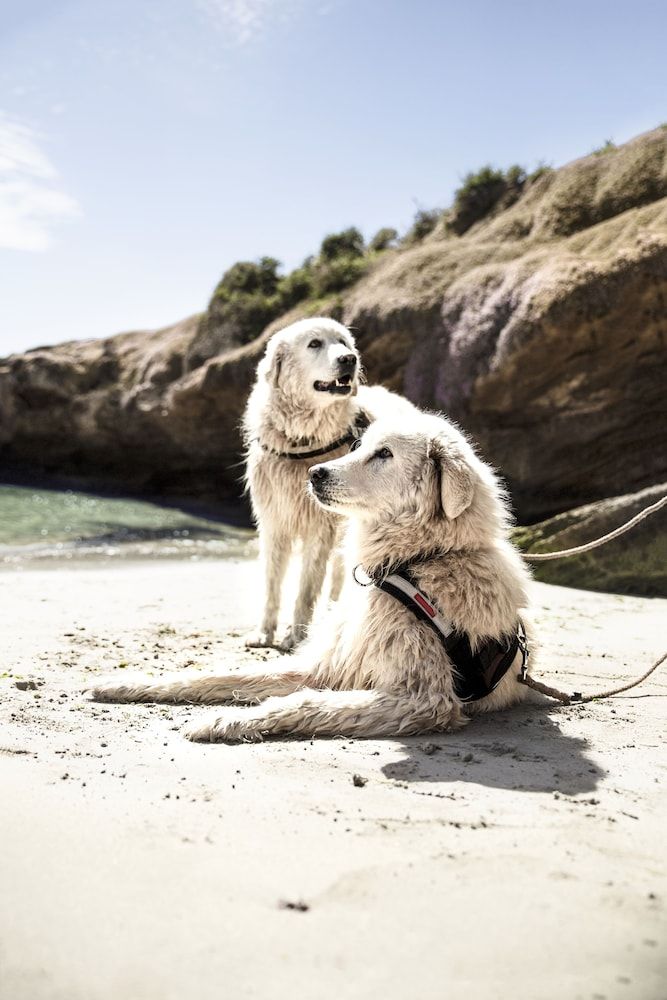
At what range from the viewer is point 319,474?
425cm

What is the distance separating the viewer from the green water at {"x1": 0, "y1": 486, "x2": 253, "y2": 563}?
13.8m

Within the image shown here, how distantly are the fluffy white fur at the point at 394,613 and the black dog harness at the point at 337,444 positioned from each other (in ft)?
5.85

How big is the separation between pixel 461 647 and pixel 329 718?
718mm

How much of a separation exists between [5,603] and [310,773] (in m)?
4.79

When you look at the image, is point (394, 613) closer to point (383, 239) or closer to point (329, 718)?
point (329, 718)

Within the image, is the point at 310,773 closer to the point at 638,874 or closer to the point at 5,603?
the point at 638,874

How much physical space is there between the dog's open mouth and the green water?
24.3 feet

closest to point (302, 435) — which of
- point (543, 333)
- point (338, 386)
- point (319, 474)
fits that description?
point (338, 386)

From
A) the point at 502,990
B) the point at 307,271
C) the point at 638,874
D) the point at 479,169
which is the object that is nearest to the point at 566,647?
the point at 638,874

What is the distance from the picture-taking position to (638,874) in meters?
2.35

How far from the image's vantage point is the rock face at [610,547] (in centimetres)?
860

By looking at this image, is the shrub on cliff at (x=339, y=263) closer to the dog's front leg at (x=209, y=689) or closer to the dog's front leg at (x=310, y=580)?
the dog's front leg at (x=310, y=580)

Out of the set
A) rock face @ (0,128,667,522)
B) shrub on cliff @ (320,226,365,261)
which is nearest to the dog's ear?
Result: rock face @ (0,128,667,522)

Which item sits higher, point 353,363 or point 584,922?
point 353,363
